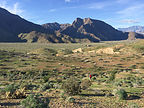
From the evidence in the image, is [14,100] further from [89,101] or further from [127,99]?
[127,99]

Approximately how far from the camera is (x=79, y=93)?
13297 millimetres

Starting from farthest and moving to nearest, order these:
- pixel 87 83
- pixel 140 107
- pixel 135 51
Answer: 1. pixel 135 51
2. pixel 87 83
3. pixel 140 107

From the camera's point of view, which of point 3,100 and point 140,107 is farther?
point 3,100

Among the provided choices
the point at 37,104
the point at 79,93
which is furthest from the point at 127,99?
the point at 37,104

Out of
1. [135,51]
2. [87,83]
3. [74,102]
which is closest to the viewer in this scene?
[74,102]

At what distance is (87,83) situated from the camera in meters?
14.9

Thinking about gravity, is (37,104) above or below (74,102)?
above

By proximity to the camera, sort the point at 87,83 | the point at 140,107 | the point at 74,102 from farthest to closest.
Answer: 1. the point at 87,83
2. the point at 74,102
3. the point at 140,107

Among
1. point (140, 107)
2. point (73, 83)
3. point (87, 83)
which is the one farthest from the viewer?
point (87, 83)

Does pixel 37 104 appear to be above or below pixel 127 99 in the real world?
above

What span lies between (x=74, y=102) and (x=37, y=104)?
3245mm

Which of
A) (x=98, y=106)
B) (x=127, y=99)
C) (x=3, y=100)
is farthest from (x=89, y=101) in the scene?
(x=3, y=100)

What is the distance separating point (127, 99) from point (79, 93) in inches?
162

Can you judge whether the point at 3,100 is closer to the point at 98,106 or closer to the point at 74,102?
the point at 74,102
